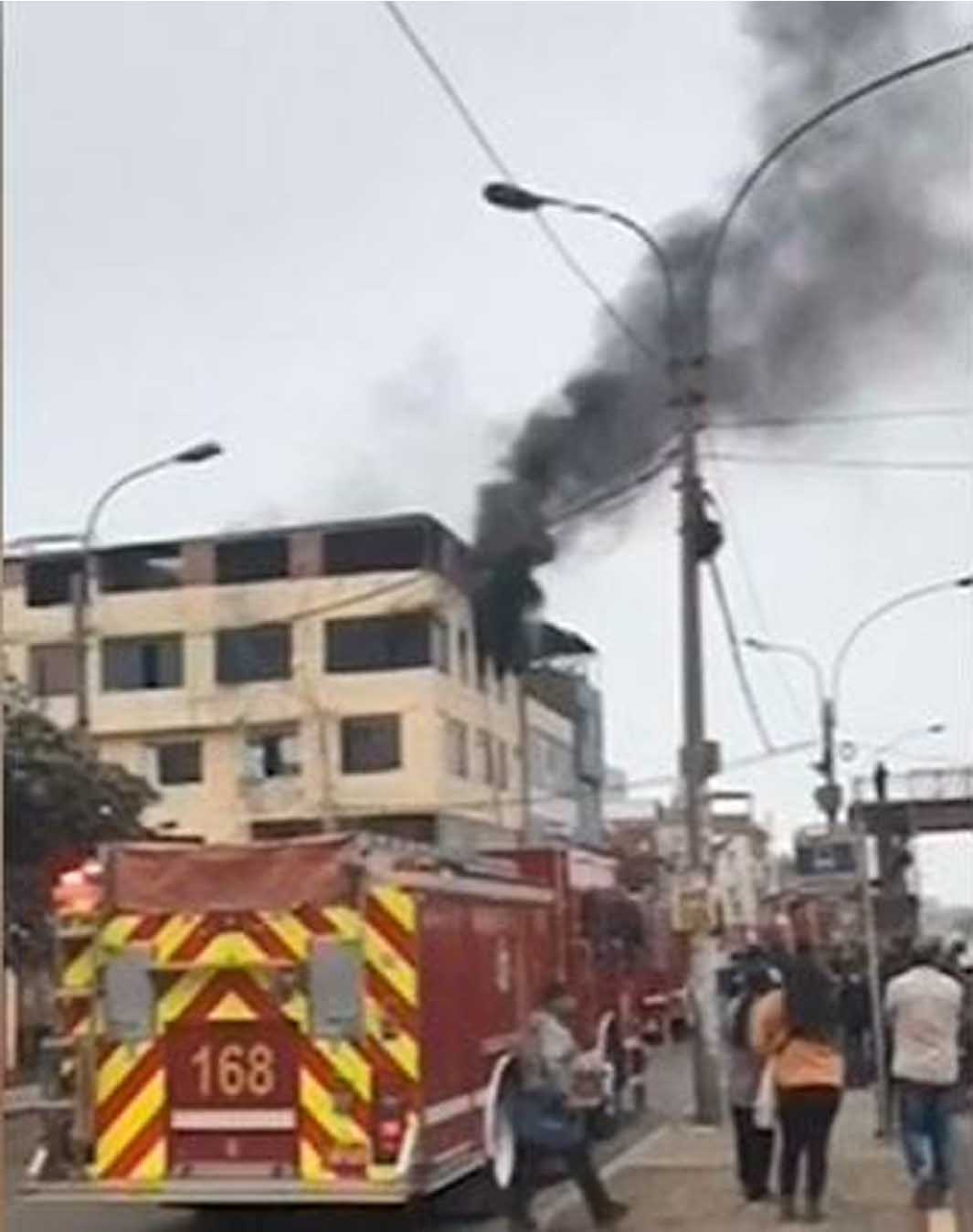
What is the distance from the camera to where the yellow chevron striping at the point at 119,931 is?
12.9 m

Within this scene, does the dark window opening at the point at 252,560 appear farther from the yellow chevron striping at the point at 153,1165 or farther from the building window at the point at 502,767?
the yellow chevron striping at the point at 153,1165

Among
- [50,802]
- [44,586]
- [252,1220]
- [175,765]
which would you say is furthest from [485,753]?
[252,1220]

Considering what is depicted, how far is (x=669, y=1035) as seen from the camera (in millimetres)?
34406

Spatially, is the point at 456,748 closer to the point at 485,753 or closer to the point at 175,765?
the point at 485,753

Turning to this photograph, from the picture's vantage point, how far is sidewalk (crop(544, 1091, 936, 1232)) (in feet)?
41.5

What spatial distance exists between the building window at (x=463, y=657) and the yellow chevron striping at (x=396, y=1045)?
45.4m

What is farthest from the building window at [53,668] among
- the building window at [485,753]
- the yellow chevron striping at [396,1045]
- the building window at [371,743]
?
the yellow chevron striping at [396,1045]

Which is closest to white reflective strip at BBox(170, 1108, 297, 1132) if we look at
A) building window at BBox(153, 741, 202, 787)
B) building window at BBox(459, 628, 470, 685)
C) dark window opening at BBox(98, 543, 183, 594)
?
building window at BBox(459, 628, 470, 685)

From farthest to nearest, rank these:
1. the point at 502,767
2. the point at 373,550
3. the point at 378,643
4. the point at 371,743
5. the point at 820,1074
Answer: the point at 502,767, the point at 373,550, the point at 378,643, the point at 371,743, the point at 820,1074

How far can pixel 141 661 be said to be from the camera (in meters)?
65.7

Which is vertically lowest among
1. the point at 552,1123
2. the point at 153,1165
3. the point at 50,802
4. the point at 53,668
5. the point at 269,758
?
the point at 153,1165

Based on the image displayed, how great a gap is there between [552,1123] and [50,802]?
69.9 ft

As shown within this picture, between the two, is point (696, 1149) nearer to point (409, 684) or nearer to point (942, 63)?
point (942, 63)

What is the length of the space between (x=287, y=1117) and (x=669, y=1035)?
22339mm
